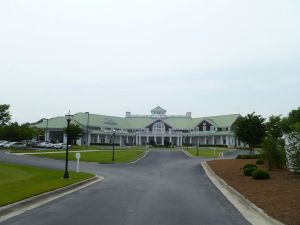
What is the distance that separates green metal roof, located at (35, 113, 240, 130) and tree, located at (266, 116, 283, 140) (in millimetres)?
61282

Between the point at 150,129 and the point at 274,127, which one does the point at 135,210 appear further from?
the point at 150,129

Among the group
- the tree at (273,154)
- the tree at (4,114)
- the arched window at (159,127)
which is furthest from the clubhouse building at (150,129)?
the tree at (273,154)

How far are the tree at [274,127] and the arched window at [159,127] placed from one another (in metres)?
75.1

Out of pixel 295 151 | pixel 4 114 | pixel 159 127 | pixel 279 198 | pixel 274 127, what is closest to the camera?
pixel 279 198

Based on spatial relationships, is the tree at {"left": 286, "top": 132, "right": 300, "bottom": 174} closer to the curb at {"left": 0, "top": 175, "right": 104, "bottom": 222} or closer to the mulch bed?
the mulch bed

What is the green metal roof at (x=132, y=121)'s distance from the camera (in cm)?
11381

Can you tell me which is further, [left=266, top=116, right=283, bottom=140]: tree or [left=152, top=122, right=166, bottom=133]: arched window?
[left=152, top=122, right=166, bottom=133]: arched window

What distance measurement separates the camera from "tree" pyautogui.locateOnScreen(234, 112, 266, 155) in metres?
50.8

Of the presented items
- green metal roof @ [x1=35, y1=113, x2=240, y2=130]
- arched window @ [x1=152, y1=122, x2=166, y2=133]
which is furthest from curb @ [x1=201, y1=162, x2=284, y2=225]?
arched window @ [x1=152, y1=122, x2=166, y2=133]

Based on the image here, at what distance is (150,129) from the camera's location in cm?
12775

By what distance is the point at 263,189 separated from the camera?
67.5ft

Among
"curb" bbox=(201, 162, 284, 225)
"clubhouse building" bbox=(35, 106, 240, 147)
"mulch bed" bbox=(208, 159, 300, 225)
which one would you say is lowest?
"curb" bbox=(201, 162, 284, 225)

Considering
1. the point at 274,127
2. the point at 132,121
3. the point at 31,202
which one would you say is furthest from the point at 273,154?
the point at 132,121

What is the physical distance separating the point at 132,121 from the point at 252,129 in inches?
3309
